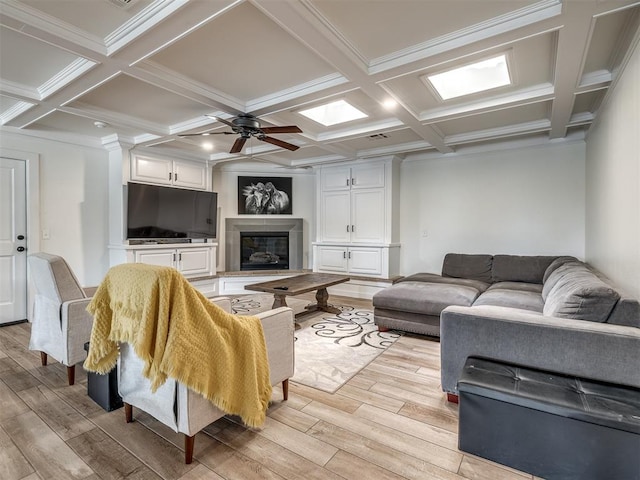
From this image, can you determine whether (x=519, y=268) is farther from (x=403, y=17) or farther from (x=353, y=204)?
(x=403, y=17)

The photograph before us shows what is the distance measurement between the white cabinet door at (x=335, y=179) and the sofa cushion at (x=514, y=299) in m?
3.10

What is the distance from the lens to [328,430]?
6.30 feet

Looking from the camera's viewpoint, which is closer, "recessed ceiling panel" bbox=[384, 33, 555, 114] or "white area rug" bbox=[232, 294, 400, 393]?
"recessed ceiling panel" bbox=[384, 33, 555, 114]

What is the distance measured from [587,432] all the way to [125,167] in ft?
17.6

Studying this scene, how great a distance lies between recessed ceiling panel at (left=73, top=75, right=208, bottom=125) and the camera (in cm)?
295

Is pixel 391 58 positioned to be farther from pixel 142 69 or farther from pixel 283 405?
pixel 283 405

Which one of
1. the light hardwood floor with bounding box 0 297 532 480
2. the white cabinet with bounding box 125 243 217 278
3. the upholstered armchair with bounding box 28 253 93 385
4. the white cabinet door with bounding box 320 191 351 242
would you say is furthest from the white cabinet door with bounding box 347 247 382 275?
the upholstered armchair with bounding box 28 253 93 385

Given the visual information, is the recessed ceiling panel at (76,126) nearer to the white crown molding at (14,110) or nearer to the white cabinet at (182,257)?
the white crown molding at (14,110)

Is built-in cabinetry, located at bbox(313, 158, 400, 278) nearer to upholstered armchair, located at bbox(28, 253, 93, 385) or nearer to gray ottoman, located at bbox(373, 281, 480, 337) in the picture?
gray ottoman, located at bbox(373, 281, 480, 337)

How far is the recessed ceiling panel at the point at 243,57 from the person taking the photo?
83.0 inches

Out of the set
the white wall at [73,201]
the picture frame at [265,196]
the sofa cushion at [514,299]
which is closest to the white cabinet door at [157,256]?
the white wall at [73,201]

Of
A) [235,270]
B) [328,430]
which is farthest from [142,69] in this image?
[235,270]

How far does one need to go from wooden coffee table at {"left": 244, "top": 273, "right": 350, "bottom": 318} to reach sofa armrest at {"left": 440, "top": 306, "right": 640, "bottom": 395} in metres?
1.89

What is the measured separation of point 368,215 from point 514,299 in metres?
2.82
